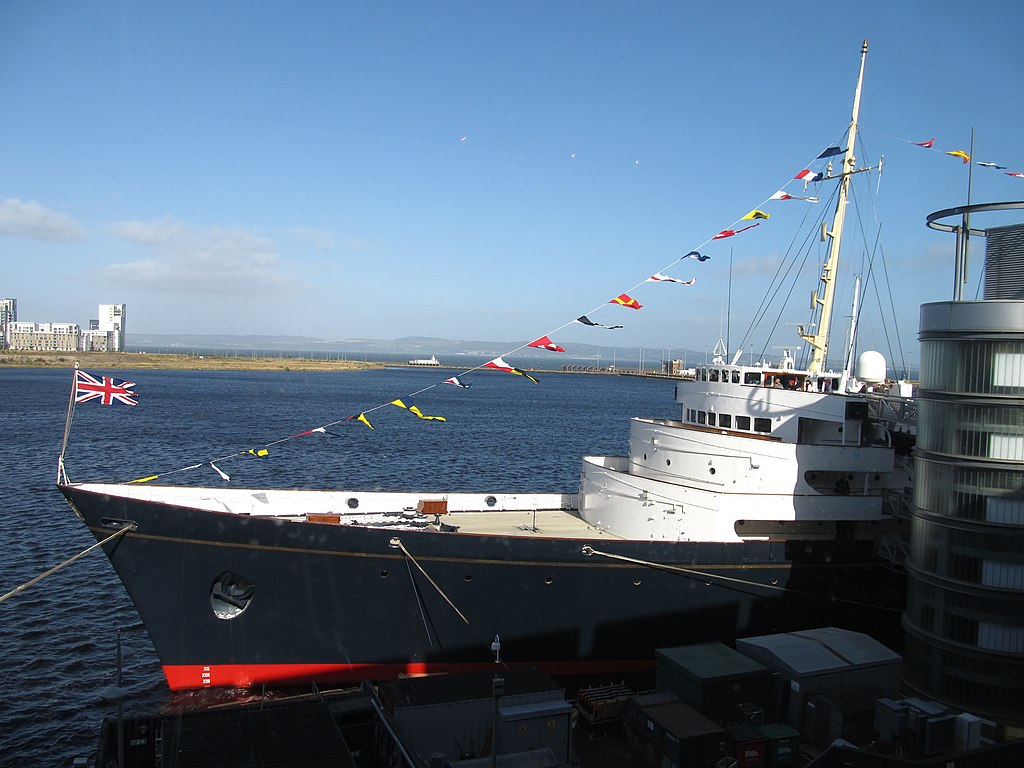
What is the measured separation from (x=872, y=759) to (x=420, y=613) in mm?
8963

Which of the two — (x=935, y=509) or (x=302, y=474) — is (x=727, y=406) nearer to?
(x=935, y=509)

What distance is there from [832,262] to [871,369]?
2.98 metres

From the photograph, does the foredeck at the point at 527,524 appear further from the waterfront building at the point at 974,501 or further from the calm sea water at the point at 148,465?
the waterfront building at the point at 974,501

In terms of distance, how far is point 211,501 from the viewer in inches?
706

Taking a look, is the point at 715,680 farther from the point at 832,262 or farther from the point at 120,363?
the point at 120,363

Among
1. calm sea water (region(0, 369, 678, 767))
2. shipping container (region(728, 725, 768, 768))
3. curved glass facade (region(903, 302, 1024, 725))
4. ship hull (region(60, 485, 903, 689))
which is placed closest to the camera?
curved glass facade (region(903, 302, 1024, 725))

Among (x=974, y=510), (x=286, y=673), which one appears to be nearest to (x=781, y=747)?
(x=974, y=510)

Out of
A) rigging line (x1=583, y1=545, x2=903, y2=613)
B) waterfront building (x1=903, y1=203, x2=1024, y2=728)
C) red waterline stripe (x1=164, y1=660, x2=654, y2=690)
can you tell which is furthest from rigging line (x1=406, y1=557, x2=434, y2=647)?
waterfront building (x1=903, y1=203, x2=1024, y2=728)

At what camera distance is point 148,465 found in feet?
135

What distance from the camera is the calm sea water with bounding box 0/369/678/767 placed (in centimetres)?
1642

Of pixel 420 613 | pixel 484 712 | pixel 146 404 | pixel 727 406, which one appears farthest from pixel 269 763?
pixel 146 404

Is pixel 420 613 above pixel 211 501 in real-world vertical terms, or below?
below

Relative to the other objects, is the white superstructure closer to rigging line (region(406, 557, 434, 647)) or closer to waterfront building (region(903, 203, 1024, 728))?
rigging line (region(406, 557, 434, 647))

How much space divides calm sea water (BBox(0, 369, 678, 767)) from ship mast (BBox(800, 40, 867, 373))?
54.1 ft
